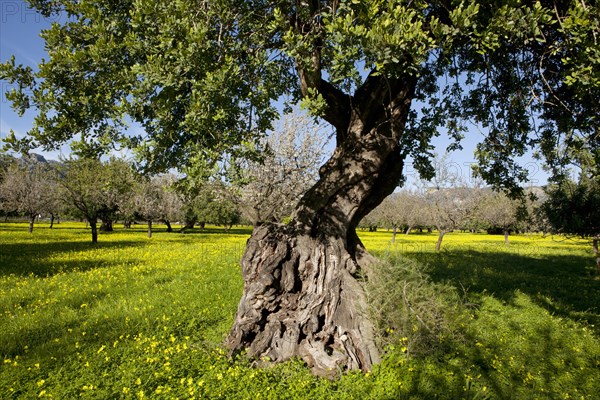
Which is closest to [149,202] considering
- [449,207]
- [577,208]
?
[449,207]

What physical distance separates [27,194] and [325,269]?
168 ft

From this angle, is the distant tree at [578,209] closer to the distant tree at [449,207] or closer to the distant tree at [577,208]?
the distant tree at [577,208]

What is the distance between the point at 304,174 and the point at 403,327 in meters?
21.3

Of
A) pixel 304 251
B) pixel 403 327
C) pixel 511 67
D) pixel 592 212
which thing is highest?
pixel 511 67

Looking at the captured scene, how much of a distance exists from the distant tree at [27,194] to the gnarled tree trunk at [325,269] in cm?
4537

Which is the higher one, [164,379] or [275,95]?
[275,95]

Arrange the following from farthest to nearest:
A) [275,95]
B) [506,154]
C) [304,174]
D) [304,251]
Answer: [304,174], [506,154], [304,251], [275,95]

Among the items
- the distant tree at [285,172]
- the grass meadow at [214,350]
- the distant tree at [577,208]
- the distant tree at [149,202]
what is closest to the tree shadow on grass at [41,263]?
the grass meadow at [214,350]

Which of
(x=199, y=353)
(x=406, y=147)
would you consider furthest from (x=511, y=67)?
(x=199, y=353)

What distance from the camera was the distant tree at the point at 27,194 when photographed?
140ft

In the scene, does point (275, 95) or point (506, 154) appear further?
point (506, 154)

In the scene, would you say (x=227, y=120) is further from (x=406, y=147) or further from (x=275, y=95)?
(x=406, y=147)

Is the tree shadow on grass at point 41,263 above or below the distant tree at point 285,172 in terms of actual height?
below

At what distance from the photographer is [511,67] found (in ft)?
28.2
